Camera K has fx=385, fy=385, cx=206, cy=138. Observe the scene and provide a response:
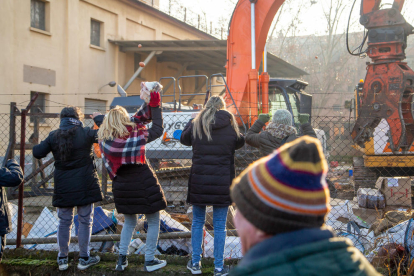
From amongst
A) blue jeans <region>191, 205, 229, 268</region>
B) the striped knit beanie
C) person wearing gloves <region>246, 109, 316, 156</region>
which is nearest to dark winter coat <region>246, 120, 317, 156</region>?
person wearing gloves <region>246, 109, 316, 156</region>

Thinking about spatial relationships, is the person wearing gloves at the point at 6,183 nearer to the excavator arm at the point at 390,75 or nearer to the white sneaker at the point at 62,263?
the white sneaker at the point at 62,263

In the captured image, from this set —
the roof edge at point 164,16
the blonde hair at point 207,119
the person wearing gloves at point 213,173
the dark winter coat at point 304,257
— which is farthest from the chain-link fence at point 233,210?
the roof edge at point 164,16

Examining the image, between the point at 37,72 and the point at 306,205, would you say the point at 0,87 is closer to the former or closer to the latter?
the point at 37,72

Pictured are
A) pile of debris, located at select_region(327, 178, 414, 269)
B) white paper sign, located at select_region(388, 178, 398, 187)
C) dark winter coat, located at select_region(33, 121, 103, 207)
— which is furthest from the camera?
white paper sign, located at select_region(388, 178, 398, 187)

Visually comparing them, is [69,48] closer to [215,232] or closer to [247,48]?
[247,48]

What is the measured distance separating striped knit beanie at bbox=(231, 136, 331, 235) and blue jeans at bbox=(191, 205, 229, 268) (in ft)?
8.85

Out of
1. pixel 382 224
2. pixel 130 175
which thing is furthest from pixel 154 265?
pixel 382 224

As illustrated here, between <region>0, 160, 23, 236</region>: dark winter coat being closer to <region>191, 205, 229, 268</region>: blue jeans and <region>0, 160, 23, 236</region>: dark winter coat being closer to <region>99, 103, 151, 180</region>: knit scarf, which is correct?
<region>99, 103, 151, 180</region>: knit scarf

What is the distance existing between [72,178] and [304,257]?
3337 mm

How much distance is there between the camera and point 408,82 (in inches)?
279

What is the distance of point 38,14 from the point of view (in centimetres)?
1507

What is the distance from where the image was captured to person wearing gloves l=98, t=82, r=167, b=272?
3816 millimetres

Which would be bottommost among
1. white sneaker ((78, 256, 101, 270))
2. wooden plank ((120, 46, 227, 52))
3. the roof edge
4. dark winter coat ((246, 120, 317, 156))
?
white sneaker ((78, 256, 101, 270))

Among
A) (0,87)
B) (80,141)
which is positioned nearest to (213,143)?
(80,141)
